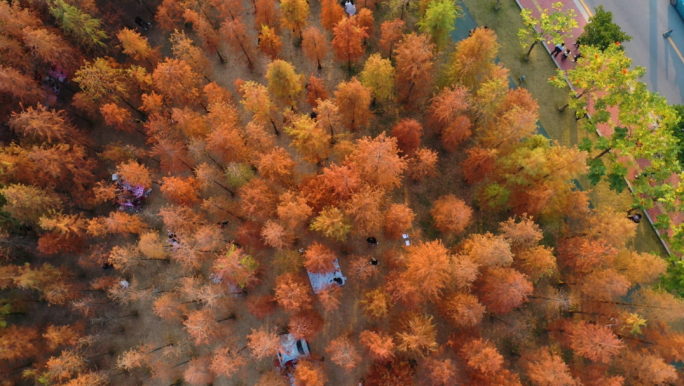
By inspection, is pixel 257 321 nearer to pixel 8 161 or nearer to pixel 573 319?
pixel 8 161

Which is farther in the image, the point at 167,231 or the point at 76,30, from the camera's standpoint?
the point at 167,231

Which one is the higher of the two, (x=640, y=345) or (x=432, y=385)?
(x=432, y=385)

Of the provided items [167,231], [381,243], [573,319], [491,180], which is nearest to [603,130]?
[491,180]

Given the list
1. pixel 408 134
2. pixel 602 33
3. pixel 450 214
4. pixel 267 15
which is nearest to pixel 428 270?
pixel 450 214

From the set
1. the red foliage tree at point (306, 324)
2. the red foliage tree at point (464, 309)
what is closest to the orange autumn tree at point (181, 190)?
the red foliage tree at point (306, 324)

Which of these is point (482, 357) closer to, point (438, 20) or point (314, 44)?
point (438, 20)

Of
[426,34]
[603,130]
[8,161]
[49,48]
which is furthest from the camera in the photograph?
[603,130]
